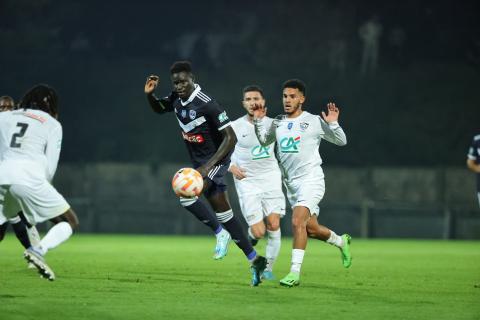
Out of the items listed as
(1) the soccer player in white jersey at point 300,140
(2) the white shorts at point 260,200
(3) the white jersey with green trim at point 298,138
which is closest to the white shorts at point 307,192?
(1) the soccer player in white jersey at point 300,140

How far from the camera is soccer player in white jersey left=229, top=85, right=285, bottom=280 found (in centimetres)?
1266

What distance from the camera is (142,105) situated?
3362 cm

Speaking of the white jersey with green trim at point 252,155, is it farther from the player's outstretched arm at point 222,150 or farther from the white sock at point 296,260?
the white sock at point 296,260

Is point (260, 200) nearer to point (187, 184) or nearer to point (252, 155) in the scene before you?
point (252, 155)

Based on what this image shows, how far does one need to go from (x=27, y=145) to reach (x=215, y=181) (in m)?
2.88

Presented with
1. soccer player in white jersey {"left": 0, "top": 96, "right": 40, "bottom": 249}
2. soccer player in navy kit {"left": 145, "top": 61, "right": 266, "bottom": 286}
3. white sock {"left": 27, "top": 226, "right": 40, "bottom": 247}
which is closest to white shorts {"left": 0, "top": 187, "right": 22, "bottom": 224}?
soccer player in white jersey {"left": 0, "top": 96, "right": 40, "bottom": 249}

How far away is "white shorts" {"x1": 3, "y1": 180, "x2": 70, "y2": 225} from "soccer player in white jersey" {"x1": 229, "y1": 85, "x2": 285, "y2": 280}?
3992mm

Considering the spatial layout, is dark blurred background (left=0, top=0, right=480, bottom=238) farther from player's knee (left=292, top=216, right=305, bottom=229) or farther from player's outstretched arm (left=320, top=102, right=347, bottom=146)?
player's knee (left=292, top=216, right=305, bottom=229)

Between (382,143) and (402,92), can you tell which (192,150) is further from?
(402,92)

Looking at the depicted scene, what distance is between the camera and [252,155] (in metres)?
13.4

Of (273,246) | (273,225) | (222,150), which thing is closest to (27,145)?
(222,150)

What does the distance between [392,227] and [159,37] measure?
42.8 ft

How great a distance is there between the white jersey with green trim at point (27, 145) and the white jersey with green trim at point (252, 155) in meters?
4.91

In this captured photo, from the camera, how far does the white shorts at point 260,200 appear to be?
42.3 feet
